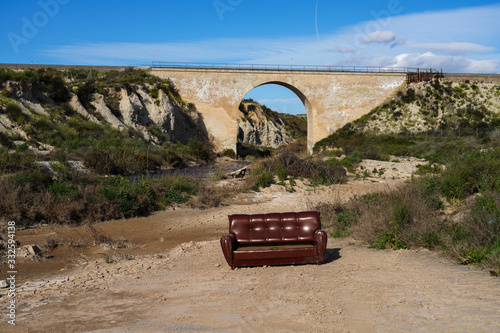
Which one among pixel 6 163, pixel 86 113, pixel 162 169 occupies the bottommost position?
pixel 162 169

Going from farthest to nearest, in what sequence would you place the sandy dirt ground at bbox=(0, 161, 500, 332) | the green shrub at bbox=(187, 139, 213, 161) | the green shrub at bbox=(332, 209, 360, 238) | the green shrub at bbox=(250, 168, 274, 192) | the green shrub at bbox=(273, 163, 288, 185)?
1. the green shrub at bbox=(187, 139, 213, 161)
2. the green shrub at bbox=(273, 163, 288, 185)
3. the green shrub at bbox=(250, 168, 274, 192)
4. the green shrub at bbox=(332, 209, 360, 238)
5. the sandy dirt ground at bbox=(0, 161, 500, 332)

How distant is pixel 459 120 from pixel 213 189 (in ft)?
121

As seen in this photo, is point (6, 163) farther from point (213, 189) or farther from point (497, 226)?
point (497, 226)

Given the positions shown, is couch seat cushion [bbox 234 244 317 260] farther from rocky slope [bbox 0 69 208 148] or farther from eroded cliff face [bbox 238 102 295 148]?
eroded cliff face [bbox 238 102 295 148]

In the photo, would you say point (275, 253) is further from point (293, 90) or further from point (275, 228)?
point (293, 90)

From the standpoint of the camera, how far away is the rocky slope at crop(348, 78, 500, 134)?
151 ft

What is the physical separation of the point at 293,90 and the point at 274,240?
130ft

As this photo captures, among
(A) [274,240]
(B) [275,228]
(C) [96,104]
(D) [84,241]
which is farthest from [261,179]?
(C) [96,104]

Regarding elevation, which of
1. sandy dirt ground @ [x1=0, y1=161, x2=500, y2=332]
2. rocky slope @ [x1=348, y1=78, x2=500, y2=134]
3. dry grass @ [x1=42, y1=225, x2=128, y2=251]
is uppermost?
rocky slope @ [x1=348, y1=78, x2=500, y2=134]

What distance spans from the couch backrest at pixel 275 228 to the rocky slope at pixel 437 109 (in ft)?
127

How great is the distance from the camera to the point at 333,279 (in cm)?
723

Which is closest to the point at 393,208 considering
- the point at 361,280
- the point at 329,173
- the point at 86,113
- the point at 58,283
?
the point at 361,280

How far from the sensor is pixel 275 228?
8.74 meters

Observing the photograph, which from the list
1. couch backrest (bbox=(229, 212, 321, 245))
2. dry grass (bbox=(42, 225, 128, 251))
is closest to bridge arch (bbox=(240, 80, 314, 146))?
dry grass (bbox=(42, 225, 128, 251))
